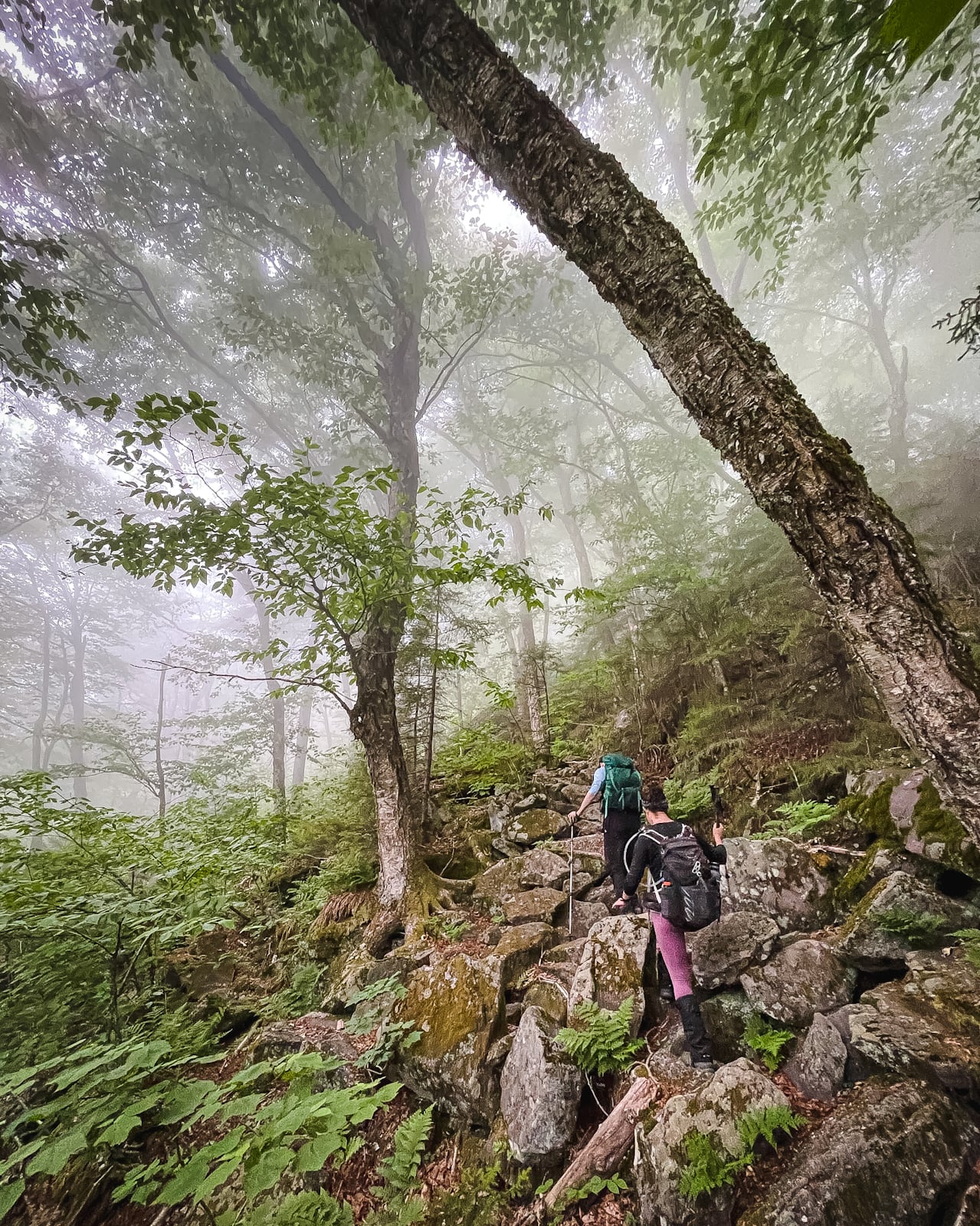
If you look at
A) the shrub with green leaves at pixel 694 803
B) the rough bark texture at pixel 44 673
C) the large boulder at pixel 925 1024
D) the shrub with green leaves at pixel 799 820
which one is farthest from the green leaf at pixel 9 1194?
the rough bark texture at pixel 44 673

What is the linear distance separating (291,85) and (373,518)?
16.6 feet

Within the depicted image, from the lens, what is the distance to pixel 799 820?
5.09m

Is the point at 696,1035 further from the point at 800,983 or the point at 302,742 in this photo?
the point at 302,742

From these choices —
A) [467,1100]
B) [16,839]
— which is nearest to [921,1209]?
[467,1100]

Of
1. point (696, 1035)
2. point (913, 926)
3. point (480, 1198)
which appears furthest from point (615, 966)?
point (913, 926)

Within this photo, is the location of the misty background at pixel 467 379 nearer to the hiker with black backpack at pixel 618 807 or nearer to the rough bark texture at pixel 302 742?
the rough bark texture at pixel 302 742

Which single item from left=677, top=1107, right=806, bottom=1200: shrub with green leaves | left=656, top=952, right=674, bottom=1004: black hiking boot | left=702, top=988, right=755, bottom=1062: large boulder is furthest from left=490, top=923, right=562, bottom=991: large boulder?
left=677, top=1107, right=806, bottom=1200: shrub with green leaves

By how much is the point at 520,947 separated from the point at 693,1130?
2049 millimetres

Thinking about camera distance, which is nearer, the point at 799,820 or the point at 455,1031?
the point at 455,1031

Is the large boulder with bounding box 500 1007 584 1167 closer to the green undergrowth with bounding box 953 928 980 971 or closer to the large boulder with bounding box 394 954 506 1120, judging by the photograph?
the large boulder with bounding box 394 954 506 1120

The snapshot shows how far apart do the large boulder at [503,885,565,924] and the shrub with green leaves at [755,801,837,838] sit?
2247mm

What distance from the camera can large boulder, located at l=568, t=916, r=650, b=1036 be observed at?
3.93m

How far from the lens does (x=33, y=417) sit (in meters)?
23.6

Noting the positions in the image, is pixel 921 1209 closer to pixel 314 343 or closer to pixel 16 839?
pixel 16 839
